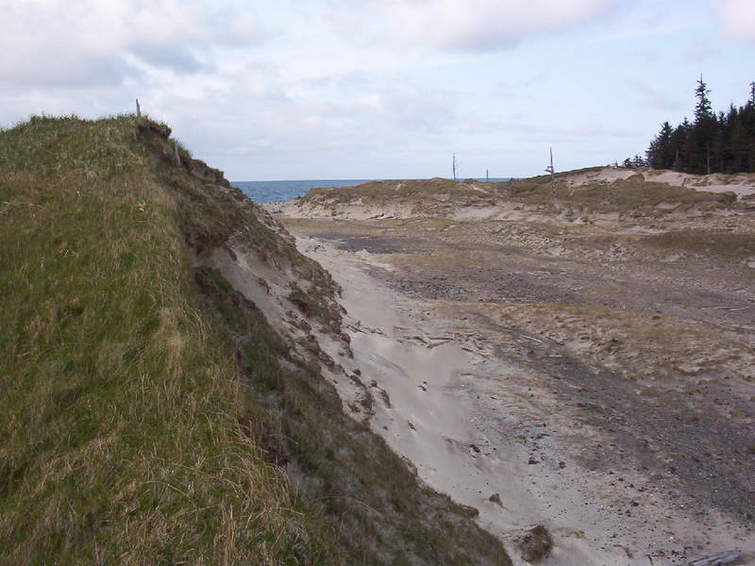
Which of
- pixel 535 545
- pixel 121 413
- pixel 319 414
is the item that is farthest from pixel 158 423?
pixel 535 545

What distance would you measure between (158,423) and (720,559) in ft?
25.9

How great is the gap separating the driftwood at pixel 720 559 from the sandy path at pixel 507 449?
0.69 ft

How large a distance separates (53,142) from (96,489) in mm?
10511

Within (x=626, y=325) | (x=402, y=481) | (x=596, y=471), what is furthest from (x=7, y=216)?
(x=626, y=325)

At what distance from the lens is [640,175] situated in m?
49.4

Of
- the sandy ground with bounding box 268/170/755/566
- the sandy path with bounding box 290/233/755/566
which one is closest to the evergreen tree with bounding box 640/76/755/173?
the sandy ground with bounding box 268/170/755/566

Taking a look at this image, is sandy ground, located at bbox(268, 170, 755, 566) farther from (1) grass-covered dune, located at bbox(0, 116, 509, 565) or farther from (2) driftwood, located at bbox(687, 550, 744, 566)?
(1) grass-covered dune, located at bbox(0, 116, 509, 565)

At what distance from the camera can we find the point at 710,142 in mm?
60188

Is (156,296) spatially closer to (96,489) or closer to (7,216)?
(96,489)

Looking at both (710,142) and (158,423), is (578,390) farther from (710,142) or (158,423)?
(710,142)

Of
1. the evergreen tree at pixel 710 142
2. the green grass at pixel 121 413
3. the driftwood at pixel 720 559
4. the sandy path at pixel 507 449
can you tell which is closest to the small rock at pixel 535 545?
the sandy path at pixel 507 449

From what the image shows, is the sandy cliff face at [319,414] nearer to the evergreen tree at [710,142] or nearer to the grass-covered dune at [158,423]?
the grass-covered dune at [158,423]

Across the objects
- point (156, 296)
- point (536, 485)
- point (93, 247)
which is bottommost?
point (536, 485)

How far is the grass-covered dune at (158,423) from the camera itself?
369 cm
